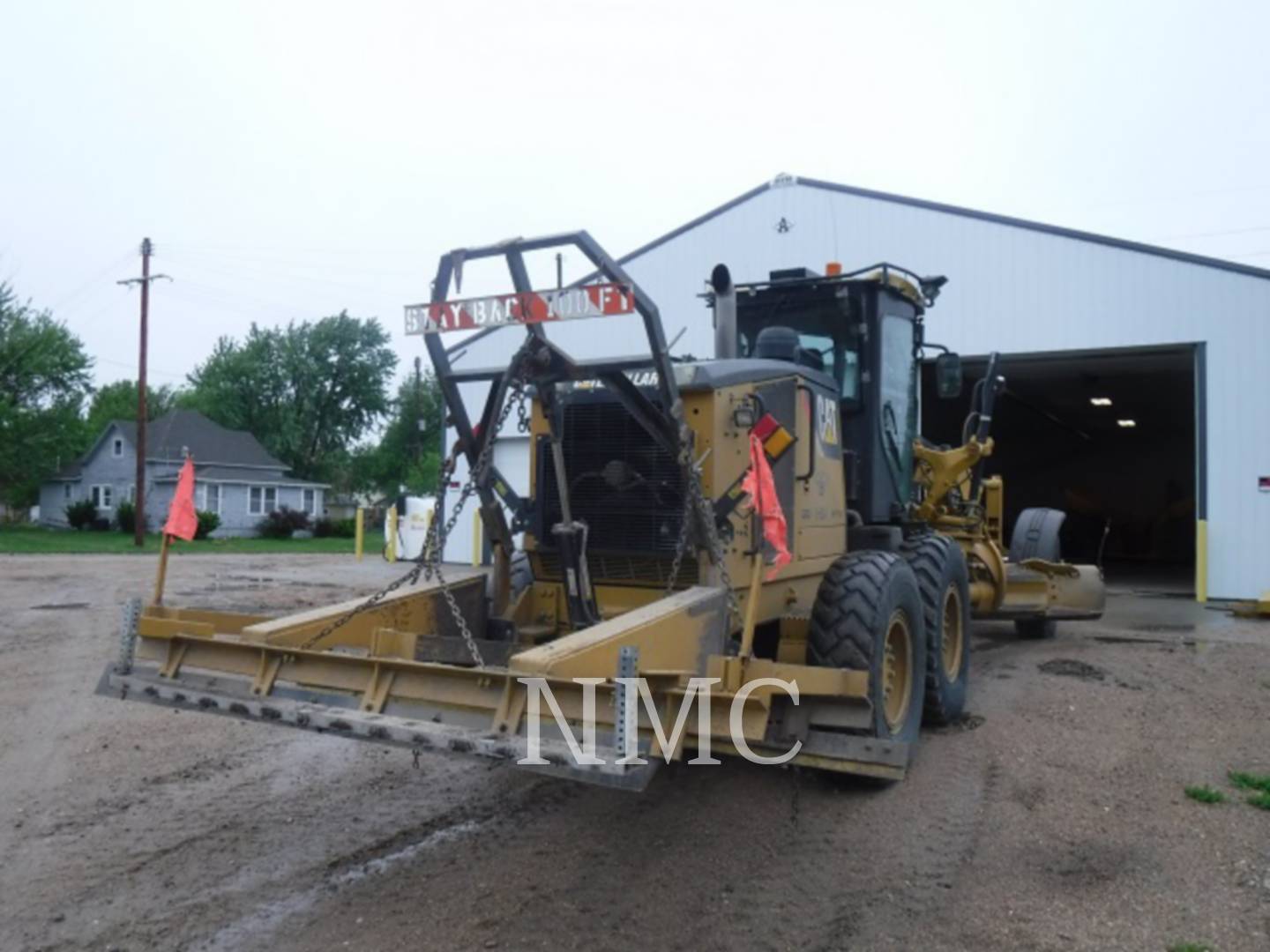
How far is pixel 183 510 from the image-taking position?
5480 millimetres

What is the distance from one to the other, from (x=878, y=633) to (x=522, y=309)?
94.0 inches

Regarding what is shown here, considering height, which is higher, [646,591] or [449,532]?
[449,532]

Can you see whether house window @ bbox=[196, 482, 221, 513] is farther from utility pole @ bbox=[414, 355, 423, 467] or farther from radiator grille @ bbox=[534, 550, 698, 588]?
radiator grille @ bbox=[534, 550, 698, 588]

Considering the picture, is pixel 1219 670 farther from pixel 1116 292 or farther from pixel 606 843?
pixel 1116 292

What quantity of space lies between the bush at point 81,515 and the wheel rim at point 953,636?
43.8m

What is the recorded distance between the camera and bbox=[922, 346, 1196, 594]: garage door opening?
2277cm

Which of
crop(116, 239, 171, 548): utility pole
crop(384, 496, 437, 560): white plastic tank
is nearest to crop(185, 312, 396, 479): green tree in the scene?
crop(116, 239, 171, 548): utility pole

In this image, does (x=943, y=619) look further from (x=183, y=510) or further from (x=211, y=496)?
(x=211, y=496)

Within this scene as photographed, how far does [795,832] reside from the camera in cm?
515

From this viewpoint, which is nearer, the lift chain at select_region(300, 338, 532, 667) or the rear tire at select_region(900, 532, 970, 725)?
the lift chain at select_region(300, 338, 532, 667)

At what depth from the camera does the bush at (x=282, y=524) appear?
42.8 meters

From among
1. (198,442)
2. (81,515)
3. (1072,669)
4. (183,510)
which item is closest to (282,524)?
(81,515)

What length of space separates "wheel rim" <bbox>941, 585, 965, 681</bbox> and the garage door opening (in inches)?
551

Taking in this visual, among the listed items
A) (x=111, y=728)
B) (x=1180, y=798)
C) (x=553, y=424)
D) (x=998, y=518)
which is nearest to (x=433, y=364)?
(x=553, y=424)
